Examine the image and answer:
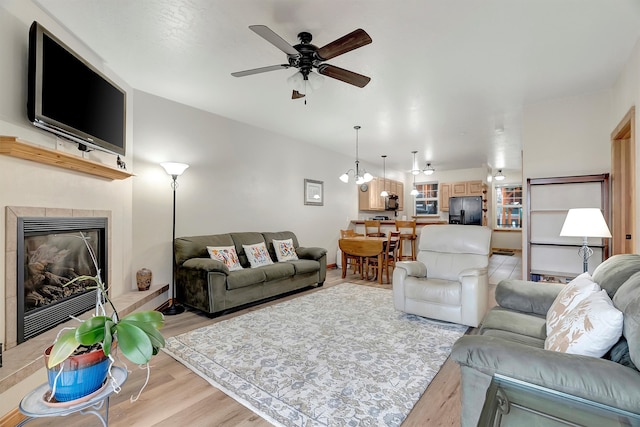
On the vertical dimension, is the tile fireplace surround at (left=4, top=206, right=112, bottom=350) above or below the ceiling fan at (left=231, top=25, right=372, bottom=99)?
below

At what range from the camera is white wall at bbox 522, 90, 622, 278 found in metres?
3.38

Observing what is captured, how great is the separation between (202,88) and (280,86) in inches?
34.9

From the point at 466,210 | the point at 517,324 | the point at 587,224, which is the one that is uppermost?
the point at 466,210

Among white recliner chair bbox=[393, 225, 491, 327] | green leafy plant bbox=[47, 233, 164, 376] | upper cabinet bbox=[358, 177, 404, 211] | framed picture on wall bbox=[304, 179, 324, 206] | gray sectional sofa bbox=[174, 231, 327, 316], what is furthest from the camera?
upper cabinet bbox=[358, 177, 404, 211]

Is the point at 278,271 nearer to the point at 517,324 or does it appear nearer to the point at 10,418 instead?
the point at 10,418

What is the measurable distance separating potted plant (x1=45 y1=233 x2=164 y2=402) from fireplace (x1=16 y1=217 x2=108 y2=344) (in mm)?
968

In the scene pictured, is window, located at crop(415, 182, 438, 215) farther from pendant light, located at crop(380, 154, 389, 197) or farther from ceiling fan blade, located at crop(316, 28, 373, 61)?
ceiling fan blade, located at crop(316, 28, 373, 61)

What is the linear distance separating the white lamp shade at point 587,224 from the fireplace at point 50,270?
12.0ft

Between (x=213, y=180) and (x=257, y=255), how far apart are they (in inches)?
48.8

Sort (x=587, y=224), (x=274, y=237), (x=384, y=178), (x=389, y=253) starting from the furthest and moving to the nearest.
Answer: (x=384, y=178) < (x=389, y=253) < (x=274, y=237) < (x=587, y=224)

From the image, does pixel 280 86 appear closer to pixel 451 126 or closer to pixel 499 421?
pixel 451 126

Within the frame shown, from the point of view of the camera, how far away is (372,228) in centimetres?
646

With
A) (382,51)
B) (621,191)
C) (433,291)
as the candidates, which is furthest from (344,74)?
(621,191)

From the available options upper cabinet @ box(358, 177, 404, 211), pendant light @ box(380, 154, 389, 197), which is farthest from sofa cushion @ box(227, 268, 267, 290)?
pendant light @ box(380, 154, 389, 197)
